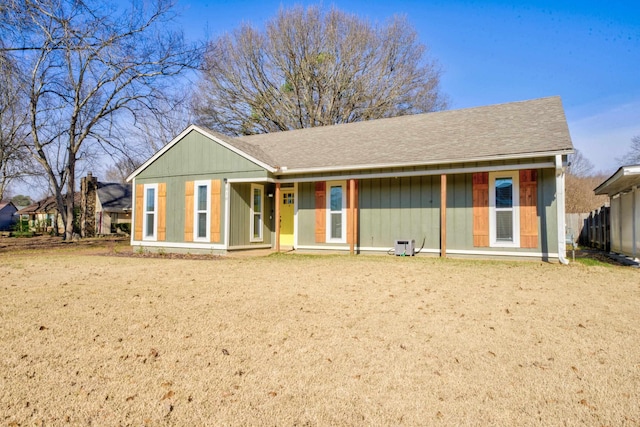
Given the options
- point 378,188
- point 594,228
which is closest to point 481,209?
point 378,188

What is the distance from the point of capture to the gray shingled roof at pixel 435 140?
34.3ft

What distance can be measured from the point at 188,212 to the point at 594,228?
53.2 ft

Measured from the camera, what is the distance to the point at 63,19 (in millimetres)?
7840

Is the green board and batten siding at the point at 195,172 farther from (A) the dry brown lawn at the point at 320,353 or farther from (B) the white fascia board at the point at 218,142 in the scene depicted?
(A) the dry brown lawn at the point at 320,353

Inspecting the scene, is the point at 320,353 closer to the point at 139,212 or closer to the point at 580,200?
the point at 139,212

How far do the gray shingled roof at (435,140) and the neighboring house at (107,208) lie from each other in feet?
71.7

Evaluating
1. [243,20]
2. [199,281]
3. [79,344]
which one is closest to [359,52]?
[243,20]

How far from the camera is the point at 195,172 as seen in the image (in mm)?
13617

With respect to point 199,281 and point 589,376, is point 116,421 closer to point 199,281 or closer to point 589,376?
point 589,376

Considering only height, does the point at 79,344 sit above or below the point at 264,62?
below

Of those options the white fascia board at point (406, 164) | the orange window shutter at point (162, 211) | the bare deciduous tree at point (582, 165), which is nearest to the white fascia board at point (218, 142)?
the white fascia board at point (406, 164)

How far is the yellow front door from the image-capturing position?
46.1 ft

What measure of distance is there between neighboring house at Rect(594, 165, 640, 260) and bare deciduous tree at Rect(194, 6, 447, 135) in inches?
642

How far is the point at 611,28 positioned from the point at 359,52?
51.2ft
